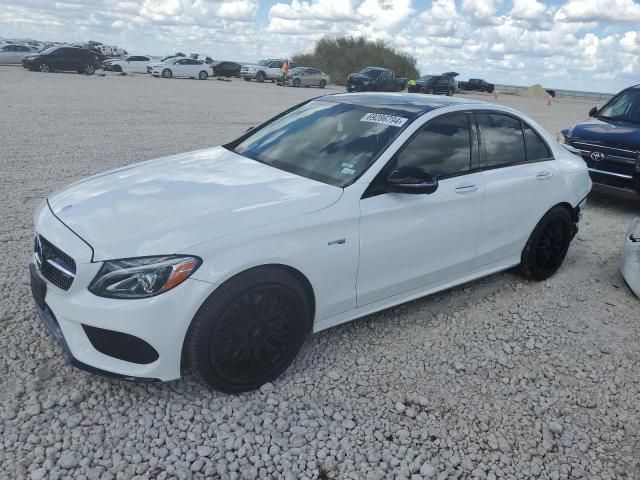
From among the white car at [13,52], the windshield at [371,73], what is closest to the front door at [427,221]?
the windshield at [371,73]

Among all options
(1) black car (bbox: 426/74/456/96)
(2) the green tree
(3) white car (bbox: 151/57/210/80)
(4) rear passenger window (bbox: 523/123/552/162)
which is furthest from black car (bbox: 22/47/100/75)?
(4) rear passenger window (bbox: 523/123/552/162)

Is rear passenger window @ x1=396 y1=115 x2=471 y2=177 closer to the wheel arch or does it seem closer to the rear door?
the rear door

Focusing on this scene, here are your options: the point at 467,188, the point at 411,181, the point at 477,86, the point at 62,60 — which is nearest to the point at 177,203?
the point at 411,181

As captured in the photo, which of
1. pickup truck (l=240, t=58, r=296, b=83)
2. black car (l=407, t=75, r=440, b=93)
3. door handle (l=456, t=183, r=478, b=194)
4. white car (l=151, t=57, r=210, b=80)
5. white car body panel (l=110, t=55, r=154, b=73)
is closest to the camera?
door handle (l=456, t=183, r=478, b=194)

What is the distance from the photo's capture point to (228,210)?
2.98 meters

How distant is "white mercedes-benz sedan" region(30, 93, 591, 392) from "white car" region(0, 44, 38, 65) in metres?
35.3

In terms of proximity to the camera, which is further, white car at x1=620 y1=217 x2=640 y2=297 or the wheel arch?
white car at x1=620 y1=217 x2=640 y2=297

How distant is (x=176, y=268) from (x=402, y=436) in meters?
1.47

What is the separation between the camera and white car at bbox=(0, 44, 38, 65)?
3281 centimetres

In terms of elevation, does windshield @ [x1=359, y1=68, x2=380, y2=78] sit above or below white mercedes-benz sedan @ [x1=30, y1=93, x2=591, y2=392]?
above

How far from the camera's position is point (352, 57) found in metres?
57.5

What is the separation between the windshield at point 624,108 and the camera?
25.7 ft

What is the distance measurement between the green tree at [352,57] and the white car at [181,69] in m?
20.5

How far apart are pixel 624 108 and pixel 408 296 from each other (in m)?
6.19
